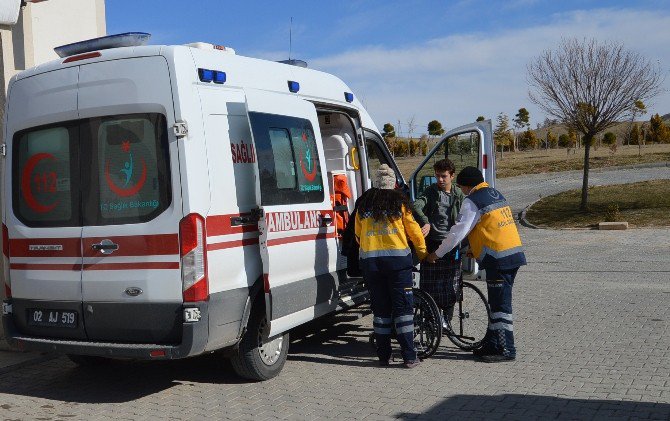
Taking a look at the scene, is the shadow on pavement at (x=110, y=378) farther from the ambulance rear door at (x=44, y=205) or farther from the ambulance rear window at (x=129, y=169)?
the ambulance rear window at (x=129, y=169)

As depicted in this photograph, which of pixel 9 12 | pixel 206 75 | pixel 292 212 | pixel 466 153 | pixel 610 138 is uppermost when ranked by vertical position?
pixel 610 138

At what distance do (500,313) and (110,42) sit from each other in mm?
4170

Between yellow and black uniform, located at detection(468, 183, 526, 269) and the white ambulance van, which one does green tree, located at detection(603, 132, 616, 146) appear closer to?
yellow and black uniform, located at detection(468, 183, 526, 269)

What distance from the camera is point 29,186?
637cm

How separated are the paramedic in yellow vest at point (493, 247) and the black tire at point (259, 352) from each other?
5.70 ft

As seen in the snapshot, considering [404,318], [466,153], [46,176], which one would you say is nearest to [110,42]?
[46,176]

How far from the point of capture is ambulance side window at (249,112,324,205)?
6312 millimetres

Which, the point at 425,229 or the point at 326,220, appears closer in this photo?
the point at 326,220

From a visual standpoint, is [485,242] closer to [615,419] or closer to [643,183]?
[615,419]

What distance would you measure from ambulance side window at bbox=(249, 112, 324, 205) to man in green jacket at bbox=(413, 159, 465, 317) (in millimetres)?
1116

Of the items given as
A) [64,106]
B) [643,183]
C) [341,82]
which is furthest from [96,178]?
[643,183]

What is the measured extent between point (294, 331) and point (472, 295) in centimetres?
225

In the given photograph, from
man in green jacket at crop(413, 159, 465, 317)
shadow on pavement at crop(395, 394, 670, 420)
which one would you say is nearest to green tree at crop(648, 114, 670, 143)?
man in green jacket at crop(413, 159, 465, 317)

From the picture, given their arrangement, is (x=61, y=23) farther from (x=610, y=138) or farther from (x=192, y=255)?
(x=610, y=138)
